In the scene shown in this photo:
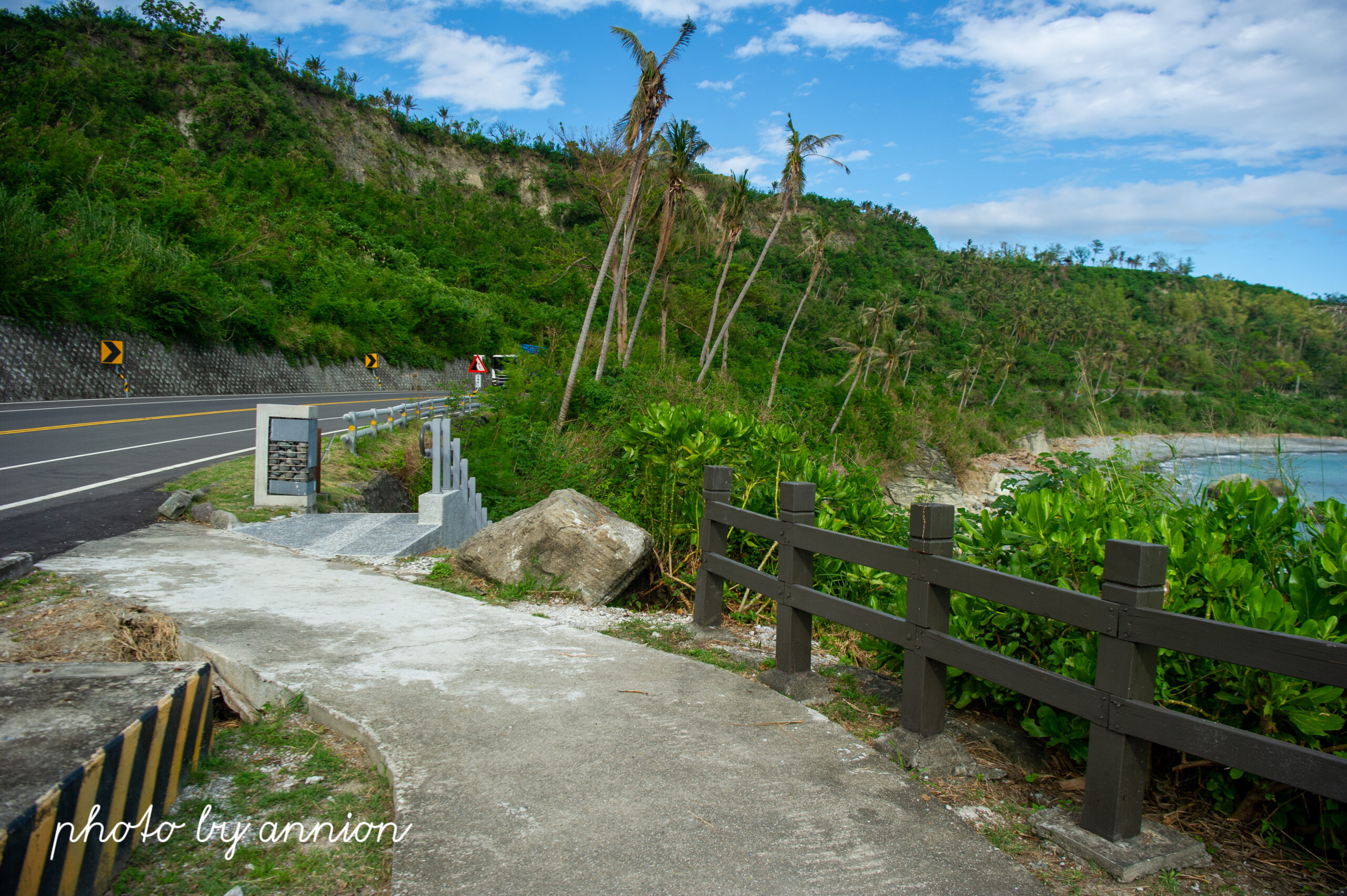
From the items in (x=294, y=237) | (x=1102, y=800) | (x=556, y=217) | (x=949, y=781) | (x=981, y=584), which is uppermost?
(x=556, y=217)

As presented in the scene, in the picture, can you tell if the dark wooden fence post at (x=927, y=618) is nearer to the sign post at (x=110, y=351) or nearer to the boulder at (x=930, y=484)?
the sign post at (x=110, y=351)

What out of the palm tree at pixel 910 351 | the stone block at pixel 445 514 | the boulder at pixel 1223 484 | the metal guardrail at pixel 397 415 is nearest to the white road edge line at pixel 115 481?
the metal guardrail at pixel 397 415

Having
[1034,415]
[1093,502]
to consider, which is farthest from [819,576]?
[1034,415]

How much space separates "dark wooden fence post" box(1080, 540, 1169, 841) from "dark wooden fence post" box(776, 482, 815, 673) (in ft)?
5.74

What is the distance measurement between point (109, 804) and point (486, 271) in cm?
6640

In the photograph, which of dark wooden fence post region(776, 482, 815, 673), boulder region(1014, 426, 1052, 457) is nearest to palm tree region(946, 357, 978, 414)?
boulder region(1014, 426, 1052, 457)

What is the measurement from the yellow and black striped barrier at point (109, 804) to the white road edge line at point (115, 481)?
7.63 metres

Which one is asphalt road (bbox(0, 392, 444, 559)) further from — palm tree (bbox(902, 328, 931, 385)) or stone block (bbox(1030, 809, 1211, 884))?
palm tree (bbox(902, 328, 931, 385))

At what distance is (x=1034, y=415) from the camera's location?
79.1m

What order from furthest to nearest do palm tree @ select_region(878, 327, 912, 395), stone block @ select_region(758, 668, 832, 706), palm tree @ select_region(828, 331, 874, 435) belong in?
palm tree @ select_region(878, 327, 912, 395), palm tree @ select_region(828, 331, 874, 435), stone block @ select_region(758, 668, 832, 706)

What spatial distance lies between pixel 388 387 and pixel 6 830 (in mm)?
45174

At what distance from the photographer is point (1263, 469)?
16.3ft

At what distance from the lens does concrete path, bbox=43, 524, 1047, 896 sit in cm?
269

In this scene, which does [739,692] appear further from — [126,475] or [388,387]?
[388,387]
